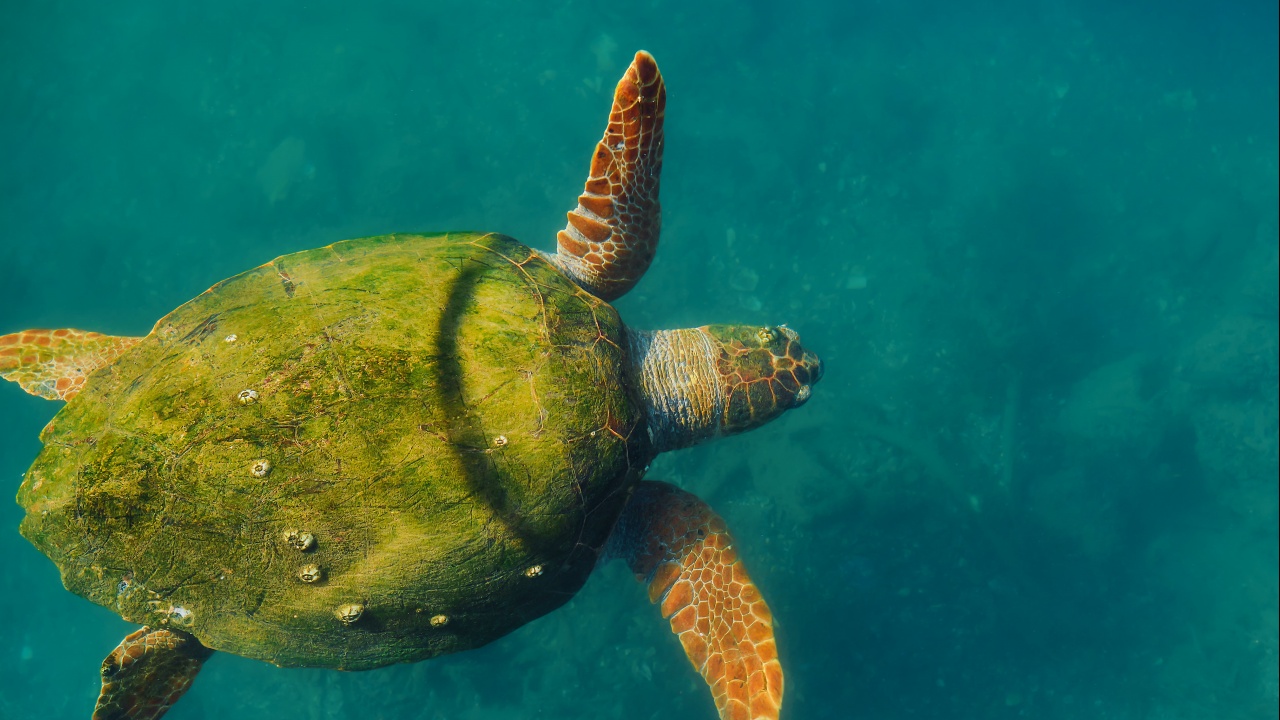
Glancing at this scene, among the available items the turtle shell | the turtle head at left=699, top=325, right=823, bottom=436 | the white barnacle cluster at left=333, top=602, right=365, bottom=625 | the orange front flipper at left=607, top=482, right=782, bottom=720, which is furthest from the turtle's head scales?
the white barnacle cluster at left=333, top=602, right=365, bottom=625

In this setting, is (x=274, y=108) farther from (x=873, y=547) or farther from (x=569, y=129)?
(x=873, y=547)

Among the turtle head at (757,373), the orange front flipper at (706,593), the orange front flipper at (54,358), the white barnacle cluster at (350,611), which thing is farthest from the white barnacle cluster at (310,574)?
the turtle head at (757,373)

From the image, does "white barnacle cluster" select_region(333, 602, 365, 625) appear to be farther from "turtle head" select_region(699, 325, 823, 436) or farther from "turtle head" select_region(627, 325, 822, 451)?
"turtle head" select_region(699, 325, 823, 436)

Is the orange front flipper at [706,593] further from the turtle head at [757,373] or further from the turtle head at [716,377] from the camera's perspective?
the turtle head at [757,373]

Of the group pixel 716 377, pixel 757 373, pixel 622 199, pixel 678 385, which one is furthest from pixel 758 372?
pixel 622 199

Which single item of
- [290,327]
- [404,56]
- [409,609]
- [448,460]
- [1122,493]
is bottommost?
[1122,493]

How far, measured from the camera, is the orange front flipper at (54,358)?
12.1ft

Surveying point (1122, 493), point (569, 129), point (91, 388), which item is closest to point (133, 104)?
point (569, 129)

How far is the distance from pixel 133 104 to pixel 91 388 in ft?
16.1

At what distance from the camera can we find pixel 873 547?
19.9ft

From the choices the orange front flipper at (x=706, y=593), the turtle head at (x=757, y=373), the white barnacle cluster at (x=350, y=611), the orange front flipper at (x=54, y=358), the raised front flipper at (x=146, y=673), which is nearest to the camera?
the white barnacle cluster at (x=350, y=611)

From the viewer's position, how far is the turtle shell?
2.54 metres

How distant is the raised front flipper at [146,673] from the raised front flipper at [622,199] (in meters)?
3.10

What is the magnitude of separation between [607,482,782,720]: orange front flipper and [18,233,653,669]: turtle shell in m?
0.88
